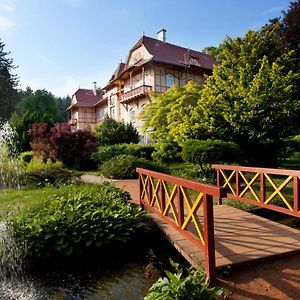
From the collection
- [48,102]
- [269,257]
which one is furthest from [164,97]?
[48,102]

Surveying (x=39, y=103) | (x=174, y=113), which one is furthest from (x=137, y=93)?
(x=39, y=103)

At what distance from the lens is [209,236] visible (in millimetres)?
3100

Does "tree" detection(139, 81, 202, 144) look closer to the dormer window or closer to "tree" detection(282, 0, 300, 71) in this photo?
"tree" detection(282, 0, 300, 71)

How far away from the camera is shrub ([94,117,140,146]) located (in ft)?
57.5

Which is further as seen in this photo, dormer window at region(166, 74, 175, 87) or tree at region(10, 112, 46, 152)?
dormer window at region(166, 74, 175, 87)

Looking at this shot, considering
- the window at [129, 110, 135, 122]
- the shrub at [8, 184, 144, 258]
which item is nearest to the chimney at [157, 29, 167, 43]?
the window at [129, 110, 135, 122]

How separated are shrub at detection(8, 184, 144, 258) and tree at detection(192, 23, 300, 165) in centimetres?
570

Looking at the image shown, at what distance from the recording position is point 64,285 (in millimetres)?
3742

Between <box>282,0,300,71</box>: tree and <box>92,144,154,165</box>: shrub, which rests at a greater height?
<box>282,0,300,71</box>: tree

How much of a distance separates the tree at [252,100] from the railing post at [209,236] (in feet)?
22.6

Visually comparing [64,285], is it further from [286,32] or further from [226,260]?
[286,32]

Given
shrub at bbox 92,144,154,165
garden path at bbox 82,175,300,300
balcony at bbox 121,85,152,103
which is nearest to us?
garden path at bbox 82,175,300,300

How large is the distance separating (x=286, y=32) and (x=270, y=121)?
21.3 feet

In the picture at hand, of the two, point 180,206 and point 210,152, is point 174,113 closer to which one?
point 210,152
